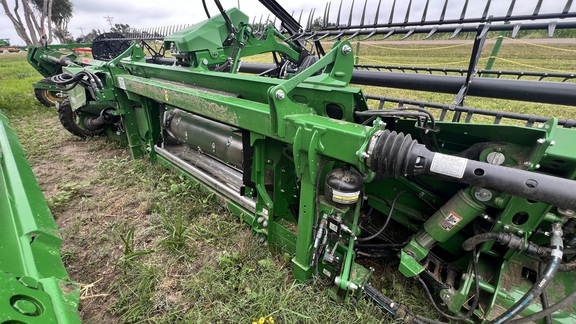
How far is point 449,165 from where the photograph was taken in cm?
121

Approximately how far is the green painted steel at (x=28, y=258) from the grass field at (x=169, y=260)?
789 millimetres

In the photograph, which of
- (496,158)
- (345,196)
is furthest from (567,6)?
(345,196)

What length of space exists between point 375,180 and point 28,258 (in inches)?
64.7

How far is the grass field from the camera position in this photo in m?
1.86

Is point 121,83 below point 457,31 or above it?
below

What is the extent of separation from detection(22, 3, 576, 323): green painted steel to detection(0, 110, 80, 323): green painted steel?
0.06m

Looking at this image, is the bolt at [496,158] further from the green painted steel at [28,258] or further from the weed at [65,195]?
the weed at [65,195]

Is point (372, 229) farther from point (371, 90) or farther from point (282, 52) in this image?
point (371, 90)

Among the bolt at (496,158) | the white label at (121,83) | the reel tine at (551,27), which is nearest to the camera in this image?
the bolt at (496,158)

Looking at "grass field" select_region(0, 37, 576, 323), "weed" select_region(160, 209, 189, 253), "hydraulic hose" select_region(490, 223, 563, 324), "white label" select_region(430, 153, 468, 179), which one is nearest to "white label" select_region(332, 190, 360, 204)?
"white label" select_region(430, 153, 468, 179)

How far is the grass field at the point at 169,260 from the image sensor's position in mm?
1856

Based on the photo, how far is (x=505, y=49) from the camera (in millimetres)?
14125

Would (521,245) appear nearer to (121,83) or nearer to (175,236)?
(175,236)

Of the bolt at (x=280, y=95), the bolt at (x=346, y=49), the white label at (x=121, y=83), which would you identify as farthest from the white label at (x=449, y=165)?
the white label at (x=121, y=83)
